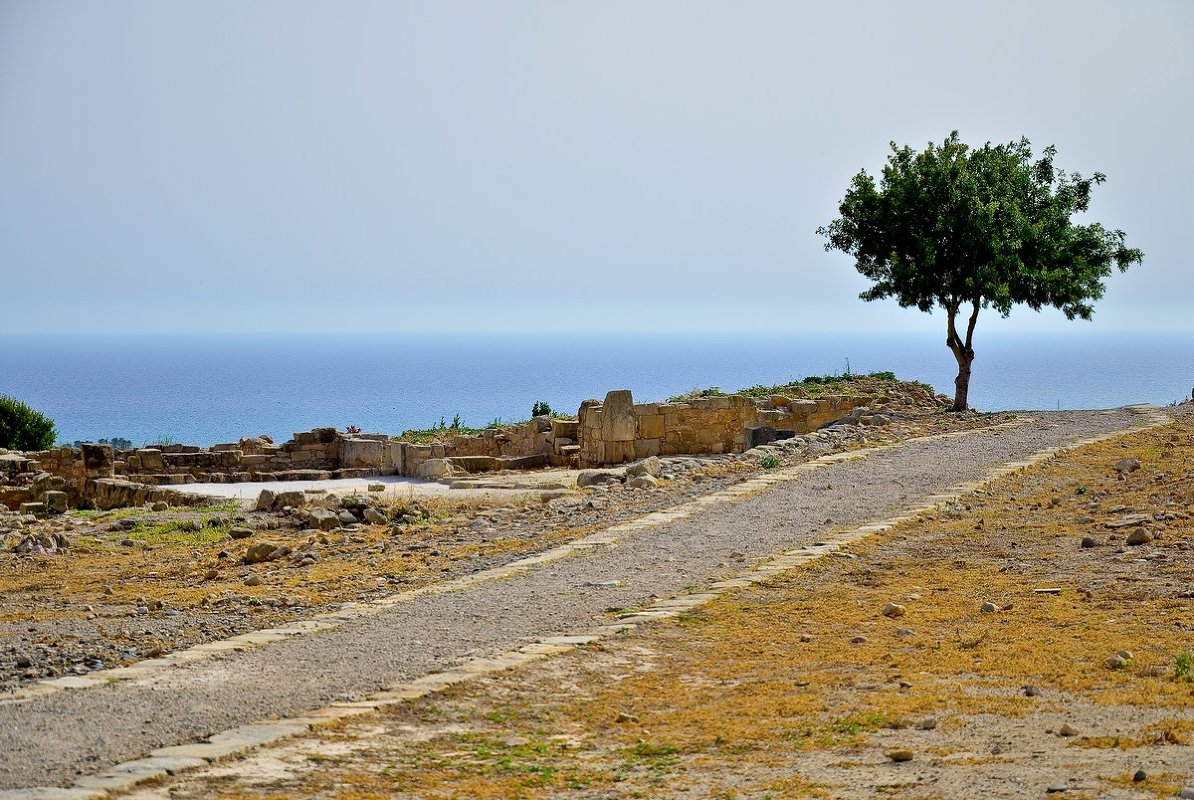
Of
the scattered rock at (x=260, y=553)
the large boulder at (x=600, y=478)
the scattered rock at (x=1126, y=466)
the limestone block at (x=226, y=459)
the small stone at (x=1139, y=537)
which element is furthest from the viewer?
the limestone block at (x=226, y=459)

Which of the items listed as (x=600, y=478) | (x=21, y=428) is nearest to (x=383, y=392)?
(x=21, y=428)

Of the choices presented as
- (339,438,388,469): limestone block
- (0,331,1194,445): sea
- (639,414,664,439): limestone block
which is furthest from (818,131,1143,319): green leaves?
(0,331,1194,445): sea

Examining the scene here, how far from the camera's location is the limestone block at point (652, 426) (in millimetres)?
25875

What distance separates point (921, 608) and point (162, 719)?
5523 mm

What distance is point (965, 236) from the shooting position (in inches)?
1039

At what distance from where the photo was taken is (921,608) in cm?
1009

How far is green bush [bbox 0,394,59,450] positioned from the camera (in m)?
33.4

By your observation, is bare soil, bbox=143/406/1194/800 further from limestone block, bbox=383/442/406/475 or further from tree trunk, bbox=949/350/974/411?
limestone block, bbox=383/442/406/475

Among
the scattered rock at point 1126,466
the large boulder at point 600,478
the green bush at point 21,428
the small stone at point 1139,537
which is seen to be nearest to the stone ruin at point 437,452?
the large boulder at point 600,478

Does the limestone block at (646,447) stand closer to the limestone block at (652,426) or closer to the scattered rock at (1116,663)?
the limestone block at (652,426)

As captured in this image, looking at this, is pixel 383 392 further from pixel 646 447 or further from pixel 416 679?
pixel 416 679

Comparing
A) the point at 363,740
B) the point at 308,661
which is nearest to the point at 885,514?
the point at 308,661

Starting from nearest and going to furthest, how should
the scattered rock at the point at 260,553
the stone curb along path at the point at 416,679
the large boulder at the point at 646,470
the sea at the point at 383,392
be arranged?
1. the stone curb along path at the point at 416,679
2. the scattered rock at the point at 260,553
3. the large boulder at the point at 646,470
4. the sea at the point at 383,392

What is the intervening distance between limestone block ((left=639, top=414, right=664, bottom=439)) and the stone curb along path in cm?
924
